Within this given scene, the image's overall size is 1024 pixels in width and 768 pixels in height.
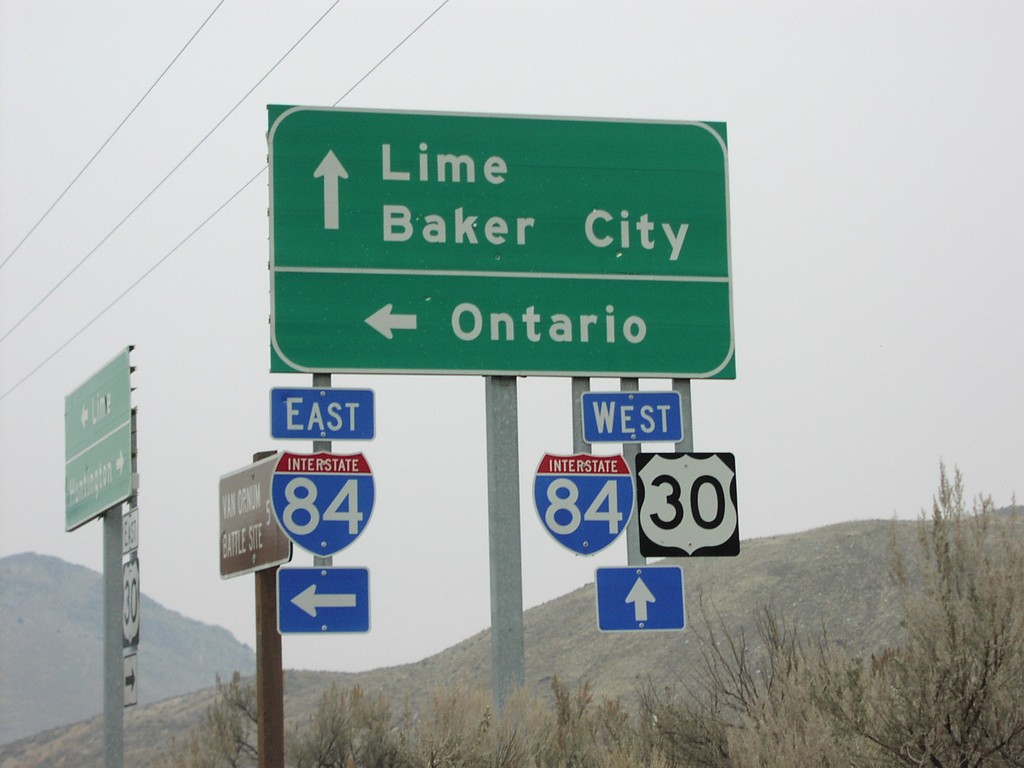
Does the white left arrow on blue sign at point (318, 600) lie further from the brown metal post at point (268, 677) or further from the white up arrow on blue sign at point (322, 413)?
the brown metal post at point (268, 677)

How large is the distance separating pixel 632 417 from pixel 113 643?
10400 millimetres

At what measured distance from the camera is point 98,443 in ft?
70.0

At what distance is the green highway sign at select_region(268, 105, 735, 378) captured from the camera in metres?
13.3

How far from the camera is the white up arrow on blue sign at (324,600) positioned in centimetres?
1288

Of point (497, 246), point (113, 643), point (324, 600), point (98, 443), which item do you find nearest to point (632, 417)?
point (497, 246)

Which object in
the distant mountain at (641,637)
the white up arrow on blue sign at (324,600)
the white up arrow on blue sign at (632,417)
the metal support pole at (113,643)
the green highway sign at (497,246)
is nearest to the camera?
the white up arrow on blue sign at (324,600)

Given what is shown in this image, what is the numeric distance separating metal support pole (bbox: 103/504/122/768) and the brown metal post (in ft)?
14.5

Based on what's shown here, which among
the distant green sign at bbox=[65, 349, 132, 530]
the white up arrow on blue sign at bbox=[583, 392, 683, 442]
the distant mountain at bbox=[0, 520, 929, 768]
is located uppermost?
the distant green sign at bbox=[65, 349, 132, 530]

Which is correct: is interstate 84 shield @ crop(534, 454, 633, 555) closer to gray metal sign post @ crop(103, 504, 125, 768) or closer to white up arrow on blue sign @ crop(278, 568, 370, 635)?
white up arrow on blue sign @ crop(278, 568, 370, 635)

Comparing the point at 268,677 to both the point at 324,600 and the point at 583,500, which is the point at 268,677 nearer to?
the point at 324,600

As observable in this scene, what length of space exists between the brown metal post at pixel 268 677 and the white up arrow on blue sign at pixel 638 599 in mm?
4016

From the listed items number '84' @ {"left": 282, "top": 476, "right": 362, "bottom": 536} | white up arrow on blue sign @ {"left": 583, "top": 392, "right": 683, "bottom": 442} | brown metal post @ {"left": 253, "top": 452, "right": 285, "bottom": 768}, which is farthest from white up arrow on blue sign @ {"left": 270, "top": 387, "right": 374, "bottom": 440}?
brown metal post @ {"left": 253, "top": 452, "right": 285, "bottom": 768}

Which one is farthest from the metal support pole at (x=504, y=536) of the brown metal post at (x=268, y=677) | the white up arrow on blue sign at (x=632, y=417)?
the brown metal post at (x=268, y=677)

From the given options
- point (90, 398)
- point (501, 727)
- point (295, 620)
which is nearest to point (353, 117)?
point (295, 620)
